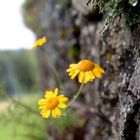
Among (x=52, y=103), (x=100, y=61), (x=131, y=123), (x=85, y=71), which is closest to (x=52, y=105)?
(x=52, y=103)

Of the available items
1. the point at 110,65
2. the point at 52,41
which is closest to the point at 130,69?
the point at 110,65

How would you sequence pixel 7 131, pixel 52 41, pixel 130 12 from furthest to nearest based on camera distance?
pixel 7 131 → pixel 52 41 → pixel 130 12

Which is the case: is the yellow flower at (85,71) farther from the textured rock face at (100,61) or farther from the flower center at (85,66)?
the textured rock face at (100,61)

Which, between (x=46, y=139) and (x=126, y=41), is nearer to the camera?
(x=126, y=41)

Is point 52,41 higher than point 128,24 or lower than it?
higher

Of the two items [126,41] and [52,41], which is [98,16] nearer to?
[126,41]

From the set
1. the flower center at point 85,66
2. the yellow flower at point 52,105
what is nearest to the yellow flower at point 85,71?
the flower center at point 85,66
